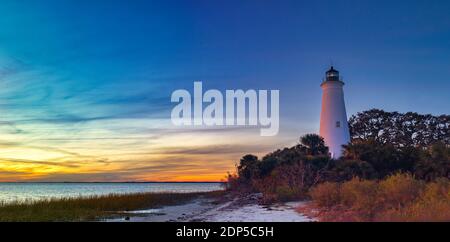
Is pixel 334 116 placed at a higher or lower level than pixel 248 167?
higher

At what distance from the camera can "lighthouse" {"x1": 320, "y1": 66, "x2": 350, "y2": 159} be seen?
28594 millimetres

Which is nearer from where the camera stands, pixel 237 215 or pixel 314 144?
pixel 237 215

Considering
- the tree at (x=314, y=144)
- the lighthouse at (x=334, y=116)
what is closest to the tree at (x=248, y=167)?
the tree at (x=314, y=144)

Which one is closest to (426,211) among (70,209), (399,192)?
(399,192)

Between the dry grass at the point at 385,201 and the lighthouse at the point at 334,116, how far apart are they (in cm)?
1522

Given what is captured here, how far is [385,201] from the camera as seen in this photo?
1088cm

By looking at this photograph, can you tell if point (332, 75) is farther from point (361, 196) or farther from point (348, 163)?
point (361, 196)

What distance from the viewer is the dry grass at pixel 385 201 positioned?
8570 mm

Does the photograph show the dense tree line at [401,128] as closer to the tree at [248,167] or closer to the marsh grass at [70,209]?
the tree at [248,167]

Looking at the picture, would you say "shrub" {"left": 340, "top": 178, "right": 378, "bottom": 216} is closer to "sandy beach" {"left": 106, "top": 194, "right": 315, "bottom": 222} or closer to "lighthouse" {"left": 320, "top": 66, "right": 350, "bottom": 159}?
"sandy beach" {"left": 106, "top": 194, "right": 315, "bottom": 222}

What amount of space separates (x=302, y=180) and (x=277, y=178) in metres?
1.96

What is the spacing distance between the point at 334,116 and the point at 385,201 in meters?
18.4
